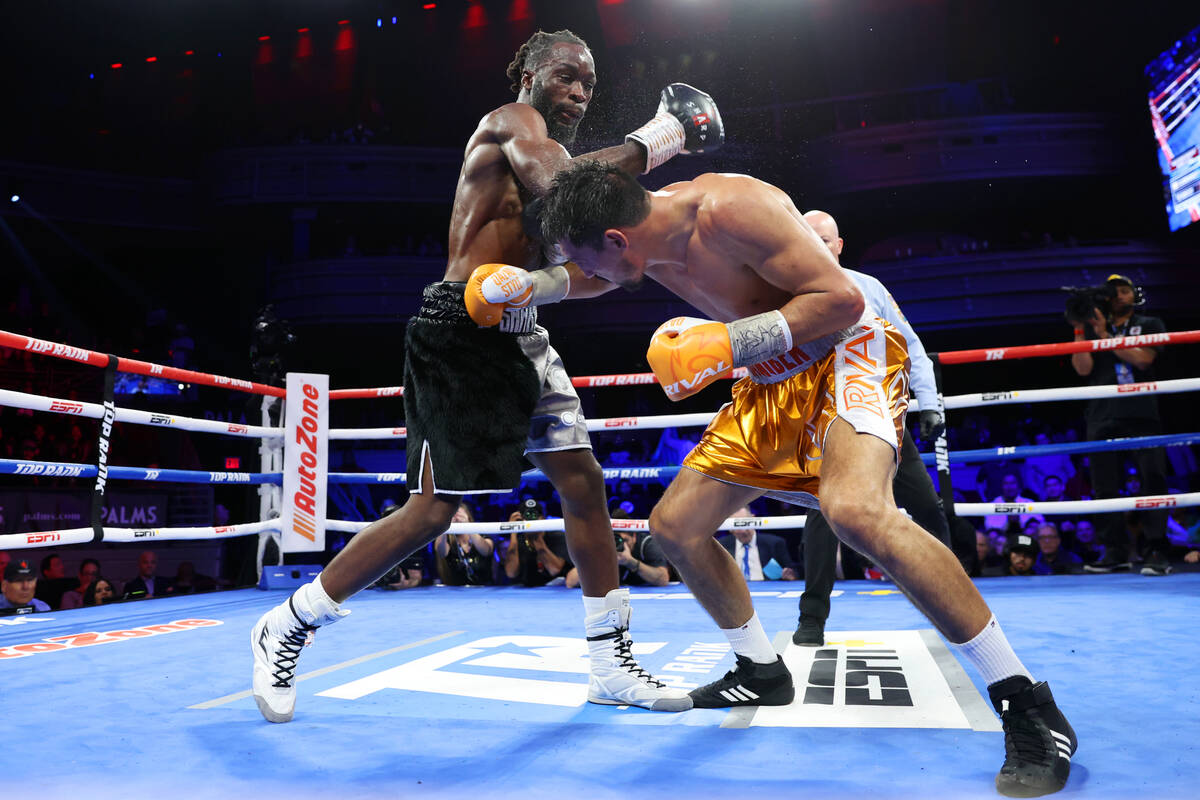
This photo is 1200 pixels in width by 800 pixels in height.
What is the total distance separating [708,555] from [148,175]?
1553 cm

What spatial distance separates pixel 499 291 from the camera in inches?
60.3

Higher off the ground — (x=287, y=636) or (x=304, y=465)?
(x=304, y=465)

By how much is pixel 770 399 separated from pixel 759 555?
3.03m

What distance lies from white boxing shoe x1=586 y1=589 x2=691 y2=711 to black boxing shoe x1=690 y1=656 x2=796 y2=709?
5 cm

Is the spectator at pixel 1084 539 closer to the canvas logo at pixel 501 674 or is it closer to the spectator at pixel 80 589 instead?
the canvas logo at pixel 501 674

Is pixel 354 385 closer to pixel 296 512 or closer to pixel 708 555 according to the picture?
pixel 296 512

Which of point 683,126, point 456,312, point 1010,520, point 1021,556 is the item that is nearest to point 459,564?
point 456,312

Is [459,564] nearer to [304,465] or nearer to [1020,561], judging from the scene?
[304,465]

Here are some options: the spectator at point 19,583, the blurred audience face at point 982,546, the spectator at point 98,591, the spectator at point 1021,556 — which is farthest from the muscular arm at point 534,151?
the spectator at point 98,591

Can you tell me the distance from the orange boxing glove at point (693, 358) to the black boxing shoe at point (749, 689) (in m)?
0.64

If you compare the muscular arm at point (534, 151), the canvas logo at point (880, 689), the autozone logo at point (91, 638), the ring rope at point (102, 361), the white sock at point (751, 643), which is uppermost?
the muscular arm at point (534, 151)

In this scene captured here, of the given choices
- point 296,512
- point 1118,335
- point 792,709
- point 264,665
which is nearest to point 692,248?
point 792,709

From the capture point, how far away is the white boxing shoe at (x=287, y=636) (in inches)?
62.1

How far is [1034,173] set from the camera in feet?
40.9
